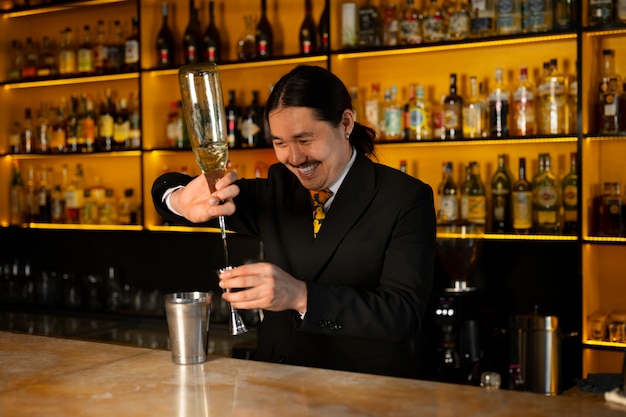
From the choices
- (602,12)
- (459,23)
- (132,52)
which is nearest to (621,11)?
(602,12)

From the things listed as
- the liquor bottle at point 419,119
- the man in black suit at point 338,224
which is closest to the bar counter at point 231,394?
the man in black suit at point 338,224

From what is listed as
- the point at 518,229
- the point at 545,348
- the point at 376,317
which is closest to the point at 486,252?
the point at 518,229

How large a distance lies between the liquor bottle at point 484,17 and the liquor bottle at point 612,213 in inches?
30.9

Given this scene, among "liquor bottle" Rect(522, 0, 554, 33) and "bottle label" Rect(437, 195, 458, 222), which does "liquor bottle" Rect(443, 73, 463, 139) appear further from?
"liquor bottle" Rect(522, 0, 554, 33)

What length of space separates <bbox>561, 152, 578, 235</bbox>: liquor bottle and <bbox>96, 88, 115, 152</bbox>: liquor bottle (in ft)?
7.62

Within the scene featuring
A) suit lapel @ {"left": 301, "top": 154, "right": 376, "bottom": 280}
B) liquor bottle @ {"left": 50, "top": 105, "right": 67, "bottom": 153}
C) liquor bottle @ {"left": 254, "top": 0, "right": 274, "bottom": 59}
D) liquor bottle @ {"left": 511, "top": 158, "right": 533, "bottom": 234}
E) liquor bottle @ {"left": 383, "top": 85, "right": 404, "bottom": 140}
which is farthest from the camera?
liquor bottle @ {"left": 50, "top": 105, "right": 67, "bottom": 153}

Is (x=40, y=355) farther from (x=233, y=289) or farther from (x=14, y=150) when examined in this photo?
(x=14, y=150)

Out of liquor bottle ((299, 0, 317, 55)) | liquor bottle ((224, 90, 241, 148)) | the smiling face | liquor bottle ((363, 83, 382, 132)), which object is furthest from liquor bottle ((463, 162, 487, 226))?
the smiling face

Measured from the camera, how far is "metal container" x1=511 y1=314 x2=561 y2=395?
2.85 m

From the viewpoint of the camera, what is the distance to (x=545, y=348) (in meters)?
2.86

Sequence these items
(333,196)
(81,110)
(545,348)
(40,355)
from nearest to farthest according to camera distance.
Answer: (40,355) → (333,196) → (545,348) → (81,110)

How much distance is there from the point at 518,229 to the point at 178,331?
2.14m

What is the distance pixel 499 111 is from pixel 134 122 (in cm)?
194

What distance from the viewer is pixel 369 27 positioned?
12.1 feet
